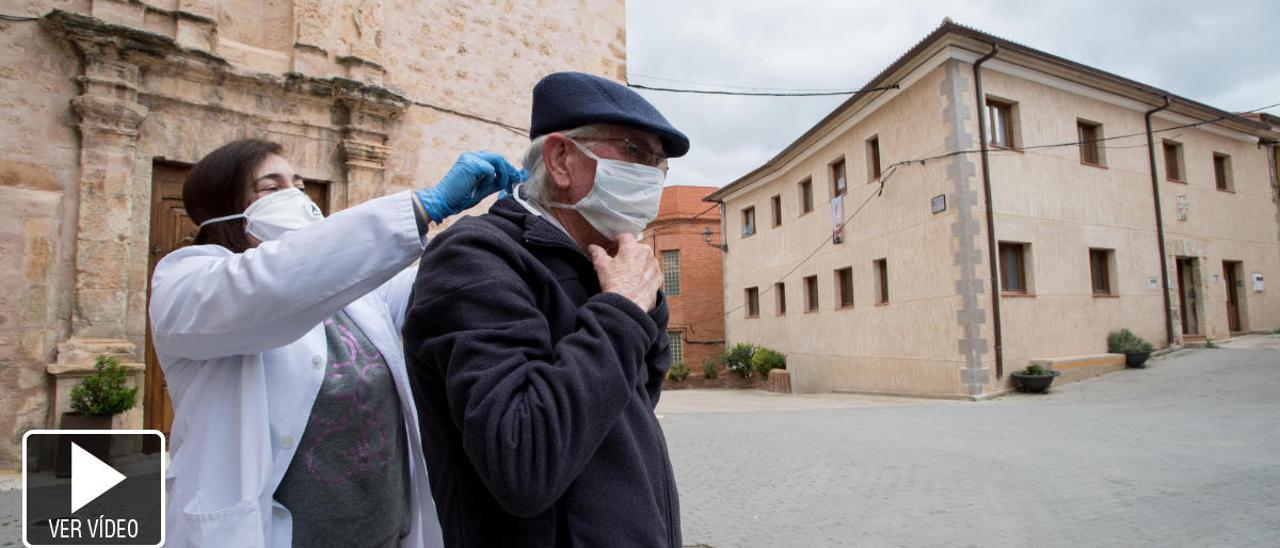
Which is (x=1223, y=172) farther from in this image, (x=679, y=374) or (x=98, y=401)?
(x=98, y=401)

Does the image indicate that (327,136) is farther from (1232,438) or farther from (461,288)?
(1232,438)

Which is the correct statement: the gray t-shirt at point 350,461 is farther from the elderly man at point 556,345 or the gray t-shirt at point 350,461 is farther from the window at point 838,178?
the window at point 838,178

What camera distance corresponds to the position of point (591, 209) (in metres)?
1.45

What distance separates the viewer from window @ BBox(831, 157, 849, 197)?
1802cm

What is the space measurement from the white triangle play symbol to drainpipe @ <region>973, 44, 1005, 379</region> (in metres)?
14.1

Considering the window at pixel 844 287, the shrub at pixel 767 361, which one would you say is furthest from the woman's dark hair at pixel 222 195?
the shrub at pixel 767 361

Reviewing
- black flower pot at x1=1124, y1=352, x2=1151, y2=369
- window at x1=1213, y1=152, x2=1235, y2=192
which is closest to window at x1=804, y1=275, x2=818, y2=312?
black flower pot at x1=1124, y1=352, x2=1151, y2=369

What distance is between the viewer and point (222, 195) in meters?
1.85

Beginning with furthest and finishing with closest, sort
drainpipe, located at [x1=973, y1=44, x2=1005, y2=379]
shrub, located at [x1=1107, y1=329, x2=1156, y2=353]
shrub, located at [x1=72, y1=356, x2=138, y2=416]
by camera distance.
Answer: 1. shrub, located at [x1=1107, y1=329, x2=1156, y2=353]
2. drainpipe, located at [x1=973, y1=44, x2=1005, y2=379]
3. shrub, located at [x1=72, y1=356, x2=138, y2=416]

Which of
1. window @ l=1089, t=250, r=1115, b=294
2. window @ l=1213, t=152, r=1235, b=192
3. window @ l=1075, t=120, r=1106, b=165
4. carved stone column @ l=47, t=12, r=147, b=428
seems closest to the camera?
carved stone column @ l=47, t=12, r=147, b=428

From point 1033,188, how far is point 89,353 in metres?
15.7

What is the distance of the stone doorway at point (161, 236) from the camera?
21.2 feet

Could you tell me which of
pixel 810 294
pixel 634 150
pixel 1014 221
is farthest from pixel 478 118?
pixel 810 294

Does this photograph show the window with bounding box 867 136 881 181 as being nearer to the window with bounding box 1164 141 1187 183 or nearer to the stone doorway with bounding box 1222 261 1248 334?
the window with bounding box 1164 141 1187 183
